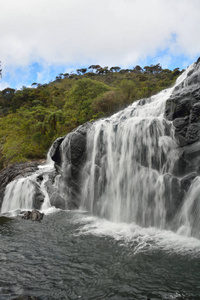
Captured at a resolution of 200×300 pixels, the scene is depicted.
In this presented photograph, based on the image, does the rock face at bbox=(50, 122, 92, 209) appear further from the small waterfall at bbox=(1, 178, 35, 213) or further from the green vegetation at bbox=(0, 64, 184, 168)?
the green vegetation at bbox=(0, 64, 184, 168)

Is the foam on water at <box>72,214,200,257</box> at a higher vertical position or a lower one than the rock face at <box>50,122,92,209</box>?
lower

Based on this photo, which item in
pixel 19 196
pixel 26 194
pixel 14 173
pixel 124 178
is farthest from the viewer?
pixel 14 173

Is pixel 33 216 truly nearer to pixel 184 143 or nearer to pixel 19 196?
pixel 19 196

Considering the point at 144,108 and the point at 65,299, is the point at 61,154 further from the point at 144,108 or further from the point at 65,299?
the point at 65,299

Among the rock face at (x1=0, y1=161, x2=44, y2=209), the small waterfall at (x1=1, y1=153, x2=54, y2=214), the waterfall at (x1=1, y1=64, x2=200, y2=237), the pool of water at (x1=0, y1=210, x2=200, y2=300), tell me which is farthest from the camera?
the rock face at (x1=0, y1=161, x2=44, y2=209)

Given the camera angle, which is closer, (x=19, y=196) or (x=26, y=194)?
(x=26, y=194)

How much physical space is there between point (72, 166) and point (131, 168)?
403 centimetres

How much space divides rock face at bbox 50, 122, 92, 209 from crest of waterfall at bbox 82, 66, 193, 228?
0.43 meters

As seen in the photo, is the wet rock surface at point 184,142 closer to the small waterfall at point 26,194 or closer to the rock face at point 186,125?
the rock face at point 186,125

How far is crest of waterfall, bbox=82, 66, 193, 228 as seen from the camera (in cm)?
952

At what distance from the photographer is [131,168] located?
10.5m

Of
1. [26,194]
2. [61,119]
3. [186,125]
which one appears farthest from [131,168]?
[61,119]

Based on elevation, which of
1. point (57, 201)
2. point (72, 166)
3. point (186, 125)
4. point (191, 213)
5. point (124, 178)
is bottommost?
point (57, 201)

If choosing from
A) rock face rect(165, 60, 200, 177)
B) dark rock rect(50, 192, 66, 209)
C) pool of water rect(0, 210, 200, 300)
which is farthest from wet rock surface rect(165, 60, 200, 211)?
dark rock rect(50, 192, 66, 209)
